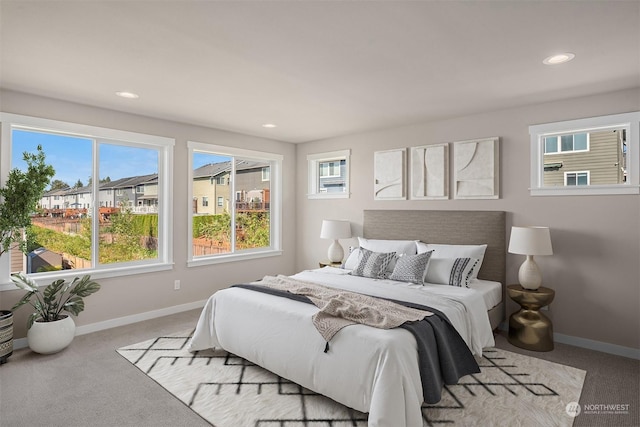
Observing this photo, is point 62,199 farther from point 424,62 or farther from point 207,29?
point 424,62

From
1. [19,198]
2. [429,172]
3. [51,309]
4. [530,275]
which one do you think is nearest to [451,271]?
[530,275]

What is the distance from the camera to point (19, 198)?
314cm

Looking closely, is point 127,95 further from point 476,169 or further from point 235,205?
point 476,169

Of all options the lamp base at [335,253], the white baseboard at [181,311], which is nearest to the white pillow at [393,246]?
the lamp base at [335,253]

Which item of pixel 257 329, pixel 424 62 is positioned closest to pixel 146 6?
pixel 424 62

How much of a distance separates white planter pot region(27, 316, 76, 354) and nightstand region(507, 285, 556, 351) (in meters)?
4.25

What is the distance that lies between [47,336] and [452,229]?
421 centimetres

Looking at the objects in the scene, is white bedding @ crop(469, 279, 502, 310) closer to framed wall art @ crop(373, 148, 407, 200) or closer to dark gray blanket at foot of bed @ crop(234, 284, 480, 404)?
dark gray blanket at foot of bed @ crop(234, 284, 480, 404)

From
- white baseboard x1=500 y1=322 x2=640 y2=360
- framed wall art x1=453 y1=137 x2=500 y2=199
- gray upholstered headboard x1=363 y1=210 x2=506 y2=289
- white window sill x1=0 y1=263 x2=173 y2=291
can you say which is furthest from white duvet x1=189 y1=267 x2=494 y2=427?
white window sill x1=0 y1=263 x2=173 y2=291

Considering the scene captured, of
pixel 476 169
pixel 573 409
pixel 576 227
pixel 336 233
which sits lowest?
pixel 573 409

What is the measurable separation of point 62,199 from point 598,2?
4.75 metres

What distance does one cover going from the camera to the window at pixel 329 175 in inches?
215

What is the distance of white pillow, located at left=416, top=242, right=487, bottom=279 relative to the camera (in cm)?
387

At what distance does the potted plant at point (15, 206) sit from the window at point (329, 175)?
11.5 ft
